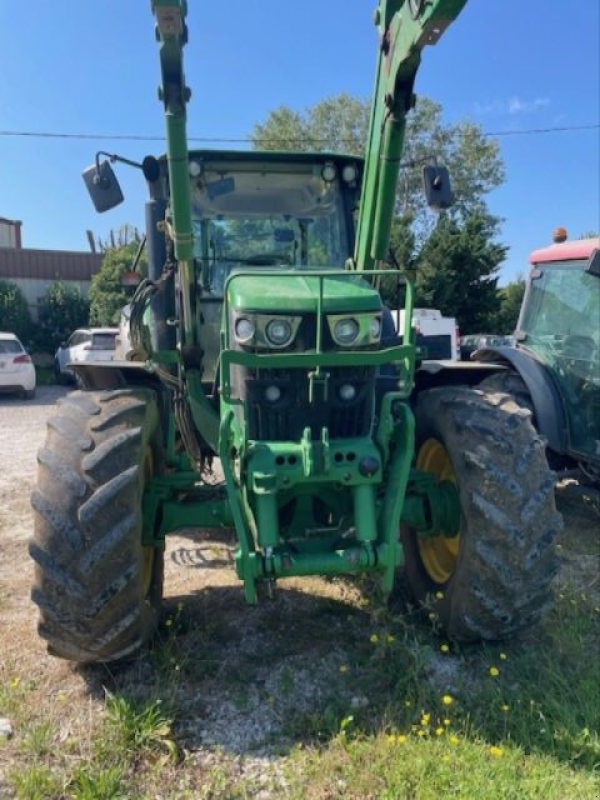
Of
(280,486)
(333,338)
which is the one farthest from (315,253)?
(280,486)

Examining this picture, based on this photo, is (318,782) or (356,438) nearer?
(318,782)

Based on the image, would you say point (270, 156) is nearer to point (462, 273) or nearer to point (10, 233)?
point (462, 273)

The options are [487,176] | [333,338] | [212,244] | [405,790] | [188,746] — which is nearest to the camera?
[405,790]

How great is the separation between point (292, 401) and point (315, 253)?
5.86 ft

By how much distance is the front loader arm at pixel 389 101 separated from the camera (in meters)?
3.05

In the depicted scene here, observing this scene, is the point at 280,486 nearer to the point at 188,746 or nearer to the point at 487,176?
the point at 188,746

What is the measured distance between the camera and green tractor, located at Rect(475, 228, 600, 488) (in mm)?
5707

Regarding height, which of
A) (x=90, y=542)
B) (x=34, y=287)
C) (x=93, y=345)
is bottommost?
(x=93, y=345)

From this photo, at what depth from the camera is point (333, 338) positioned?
301 cm

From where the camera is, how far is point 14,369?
1471 centimetres

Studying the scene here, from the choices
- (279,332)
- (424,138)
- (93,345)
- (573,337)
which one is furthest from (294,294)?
(424,138)

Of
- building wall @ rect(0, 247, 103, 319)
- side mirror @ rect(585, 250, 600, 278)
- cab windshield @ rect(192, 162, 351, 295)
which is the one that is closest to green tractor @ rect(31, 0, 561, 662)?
cab windshield @ rect(192, 162, 351, 295)

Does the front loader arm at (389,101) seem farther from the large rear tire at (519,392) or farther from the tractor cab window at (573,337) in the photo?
the tractor cab window at (573,337)

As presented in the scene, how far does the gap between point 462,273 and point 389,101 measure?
1591cm
